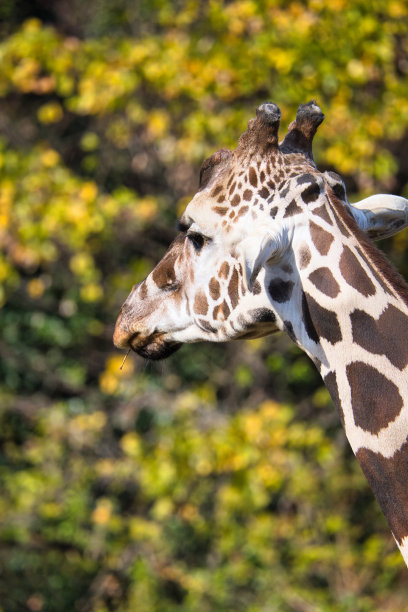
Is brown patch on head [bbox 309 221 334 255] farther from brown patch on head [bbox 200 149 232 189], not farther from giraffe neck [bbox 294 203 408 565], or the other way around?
brown patch on head [bbox 200 149 232 189]

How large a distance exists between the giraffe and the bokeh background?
2.66 meters

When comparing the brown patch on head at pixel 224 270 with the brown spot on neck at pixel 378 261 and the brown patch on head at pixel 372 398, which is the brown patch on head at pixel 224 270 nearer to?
the brown spot on neck at pixel 378 261

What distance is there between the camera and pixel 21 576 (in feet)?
19.3

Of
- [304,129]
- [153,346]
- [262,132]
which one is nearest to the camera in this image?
[262,132]

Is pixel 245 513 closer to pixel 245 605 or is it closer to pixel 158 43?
pixel 245 605

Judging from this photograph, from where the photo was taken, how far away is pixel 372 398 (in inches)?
81.8

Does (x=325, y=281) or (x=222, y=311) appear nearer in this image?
(x=325, y=281)

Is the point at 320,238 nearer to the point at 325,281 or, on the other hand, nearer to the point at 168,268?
the point at 325,281

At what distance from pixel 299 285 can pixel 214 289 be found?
0.86ft

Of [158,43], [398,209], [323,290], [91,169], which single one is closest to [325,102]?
[158,43]

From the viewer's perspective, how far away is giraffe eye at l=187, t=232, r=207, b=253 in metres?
2.42

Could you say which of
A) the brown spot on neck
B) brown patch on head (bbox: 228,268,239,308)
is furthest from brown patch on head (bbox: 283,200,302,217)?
brown patch on head (bbox: 228,268,239,308)

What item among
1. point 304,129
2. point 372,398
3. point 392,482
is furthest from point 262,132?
point 392,482

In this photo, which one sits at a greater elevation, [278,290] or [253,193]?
[253,193]
